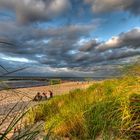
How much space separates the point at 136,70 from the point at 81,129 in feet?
3.80

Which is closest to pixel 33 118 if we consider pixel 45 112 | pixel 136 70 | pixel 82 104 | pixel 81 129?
pixel 45 112

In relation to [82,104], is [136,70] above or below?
above

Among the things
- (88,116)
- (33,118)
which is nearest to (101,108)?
(88,116)

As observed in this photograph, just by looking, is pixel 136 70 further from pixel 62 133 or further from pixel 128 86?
pixel 62 133

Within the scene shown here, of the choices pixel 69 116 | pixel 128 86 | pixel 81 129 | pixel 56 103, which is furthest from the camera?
pixel 56 103

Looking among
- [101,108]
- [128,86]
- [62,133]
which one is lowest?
[62,133]

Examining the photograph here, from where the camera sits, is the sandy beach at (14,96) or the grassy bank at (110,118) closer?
the sandy beach at (14,96)

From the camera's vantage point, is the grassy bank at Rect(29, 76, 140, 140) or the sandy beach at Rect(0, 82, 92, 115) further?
the grassy bank at Rect(29, 76, 140, 140)

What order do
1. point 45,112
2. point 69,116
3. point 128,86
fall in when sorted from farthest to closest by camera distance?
point 45,112 → point 69,116 → point 128,86

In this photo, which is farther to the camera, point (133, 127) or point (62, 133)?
point (62, 133)

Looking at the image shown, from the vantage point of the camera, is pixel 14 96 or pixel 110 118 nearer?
pixel 110 118

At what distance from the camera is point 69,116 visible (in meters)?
5.16

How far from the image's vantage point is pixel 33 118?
7043 millimetres

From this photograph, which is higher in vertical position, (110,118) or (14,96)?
(14,96)
